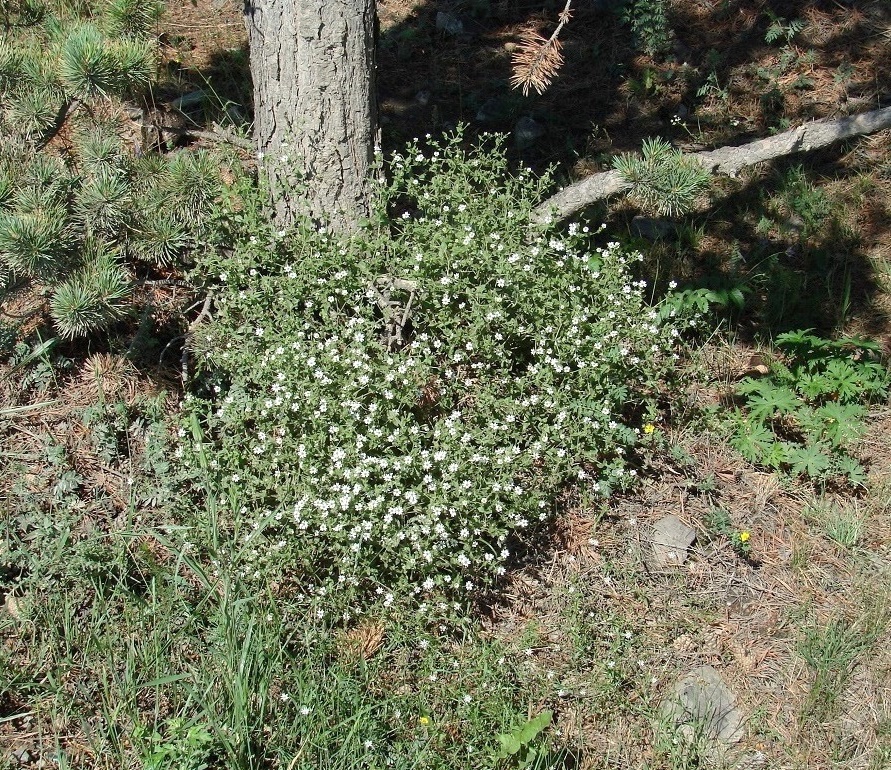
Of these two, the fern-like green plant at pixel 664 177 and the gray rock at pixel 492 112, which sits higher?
the gray rock at pixel 492 112

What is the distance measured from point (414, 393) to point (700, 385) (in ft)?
5.42

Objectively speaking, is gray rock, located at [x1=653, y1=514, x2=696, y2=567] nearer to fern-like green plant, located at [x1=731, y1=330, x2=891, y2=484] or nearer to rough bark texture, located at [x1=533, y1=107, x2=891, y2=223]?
fern-like green plant, located at [x1=731, y1=330, x2=891, y2=484]

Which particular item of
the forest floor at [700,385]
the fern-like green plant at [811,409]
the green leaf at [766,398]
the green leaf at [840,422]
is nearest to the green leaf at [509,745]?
the forest floor at [700,385]

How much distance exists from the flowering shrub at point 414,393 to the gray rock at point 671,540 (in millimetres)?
292

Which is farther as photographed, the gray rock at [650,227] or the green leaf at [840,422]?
the gray rock at [650,227]

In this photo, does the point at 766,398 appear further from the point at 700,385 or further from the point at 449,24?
the point at 449,24

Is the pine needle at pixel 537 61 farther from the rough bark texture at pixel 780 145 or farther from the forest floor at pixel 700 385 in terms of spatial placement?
the forest floor at pixel 700 385

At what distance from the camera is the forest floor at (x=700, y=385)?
355 centimetres

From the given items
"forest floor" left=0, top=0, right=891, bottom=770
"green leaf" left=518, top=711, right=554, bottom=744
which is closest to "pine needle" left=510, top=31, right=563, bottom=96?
"forest floor" left=0, top=0, right=891, bottom=770

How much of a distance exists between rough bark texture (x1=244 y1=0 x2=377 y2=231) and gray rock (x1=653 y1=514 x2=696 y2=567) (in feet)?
7.15

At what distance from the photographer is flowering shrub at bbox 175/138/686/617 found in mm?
3645

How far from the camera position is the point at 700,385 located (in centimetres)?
467

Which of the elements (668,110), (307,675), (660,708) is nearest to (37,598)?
(307,675)

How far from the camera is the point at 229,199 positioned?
4.45 m
